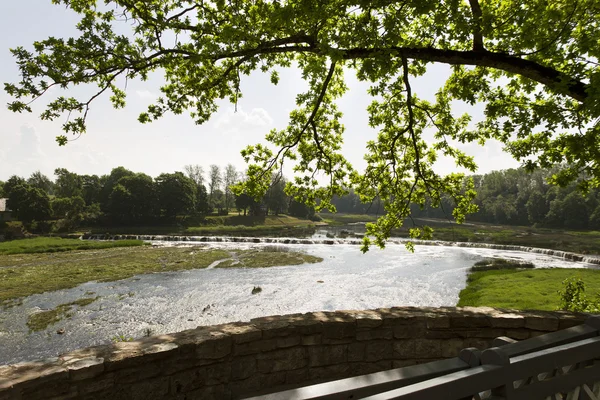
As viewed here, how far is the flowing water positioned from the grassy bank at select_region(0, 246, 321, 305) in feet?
5.64

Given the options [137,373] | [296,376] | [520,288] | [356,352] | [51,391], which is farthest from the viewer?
[520,288]

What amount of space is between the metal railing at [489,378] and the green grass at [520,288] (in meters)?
12.6

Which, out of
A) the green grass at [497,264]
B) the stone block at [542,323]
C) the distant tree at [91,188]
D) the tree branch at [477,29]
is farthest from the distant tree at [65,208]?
the stone block at [542,323]

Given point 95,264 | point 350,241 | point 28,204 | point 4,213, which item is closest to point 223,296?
point 95,264

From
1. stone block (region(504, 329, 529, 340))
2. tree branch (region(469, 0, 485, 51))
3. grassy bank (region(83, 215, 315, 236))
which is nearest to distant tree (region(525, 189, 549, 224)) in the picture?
grassy bank (region(83, 215, 315, 236))

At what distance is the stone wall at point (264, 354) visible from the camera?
299 cm

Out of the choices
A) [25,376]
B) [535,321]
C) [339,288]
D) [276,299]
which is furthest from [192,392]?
[339,288]

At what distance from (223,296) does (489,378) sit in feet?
56.3

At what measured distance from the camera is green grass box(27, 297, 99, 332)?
1359 cm

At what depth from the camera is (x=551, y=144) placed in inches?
295

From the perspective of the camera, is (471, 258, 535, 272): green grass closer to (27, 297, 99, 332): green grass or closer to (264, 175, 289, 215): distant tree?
(27, 297, 99, 332): green grass

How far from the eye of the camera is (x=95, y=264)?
1024 inches

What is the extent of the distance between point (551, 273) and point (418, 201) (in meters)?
17.7

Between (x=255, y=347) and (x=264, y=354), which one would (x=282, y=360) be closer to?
(x=264, y=354)
